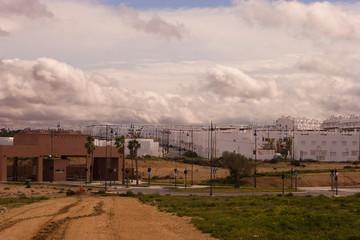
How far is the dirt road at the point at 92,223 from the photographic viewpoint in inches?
930

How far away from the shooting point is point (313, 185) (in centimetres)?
7619

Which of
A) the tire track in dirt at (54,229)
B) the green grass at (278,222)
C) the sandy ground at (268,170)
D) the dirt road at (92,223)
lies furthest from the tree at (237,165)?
the tire track in dirt at (54,229)

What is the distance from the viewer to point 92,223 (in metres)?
27.6

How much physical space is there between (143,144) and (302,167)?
174 feet

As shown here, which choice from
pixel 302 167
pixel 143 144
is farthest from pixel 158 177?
pixel 143 144

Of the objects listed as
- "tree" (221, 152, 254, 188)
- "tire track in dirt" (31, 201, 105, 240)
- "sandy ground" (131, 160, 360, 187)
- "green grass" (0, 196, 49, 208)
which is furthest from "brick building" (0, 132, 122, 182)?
"tire track in dirt" (31, 201, 105, 240)

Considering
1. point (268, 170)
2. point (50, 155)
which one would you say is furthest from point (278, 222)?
point (268, 170)

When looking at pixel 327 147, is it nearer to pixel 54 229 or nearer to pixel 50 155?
pixel 50 155

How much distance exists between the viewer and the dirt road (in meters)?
23.6

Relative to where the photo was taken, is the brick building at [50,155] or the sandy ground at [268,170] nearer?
the brick building at [50,155]

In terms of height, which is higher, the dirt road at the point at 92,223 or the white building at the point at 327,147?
the white building at the point at 327,147

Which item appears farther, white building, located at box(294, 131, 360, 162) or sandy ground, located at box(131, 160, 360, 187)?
white building, located at box(294, 131, 360, 162)

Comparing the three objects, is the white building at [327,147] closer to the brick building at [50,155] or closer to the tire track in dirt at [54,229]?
the brick building at [50,155]

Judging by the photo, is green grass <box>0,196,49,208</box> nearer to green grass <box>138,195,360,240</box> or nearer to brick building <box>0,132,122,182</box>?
green grass <box>138,195,360,240</box>
